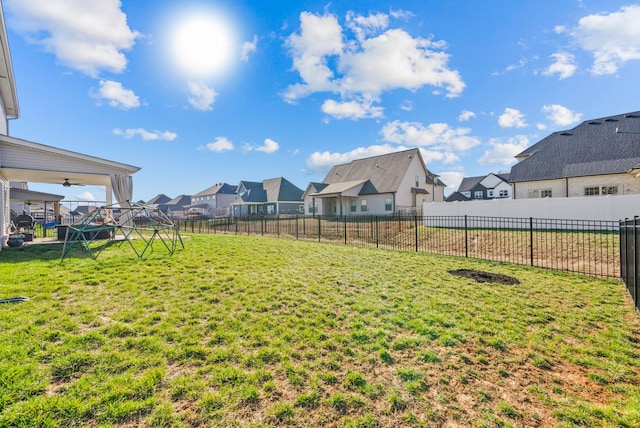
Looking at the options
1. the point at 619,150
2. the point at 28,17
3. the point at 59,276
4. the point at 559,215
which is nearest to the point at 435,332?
the point at 59,276

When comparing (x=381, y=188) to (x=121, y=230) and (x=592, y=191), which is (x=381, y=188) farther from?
(x=121, y=230)

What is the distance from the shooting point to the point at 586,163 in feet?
62.3

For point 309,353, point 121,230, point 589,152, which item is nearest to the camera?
point 309,353

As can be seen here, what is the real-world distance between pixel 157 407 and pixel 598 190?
24.7 metres

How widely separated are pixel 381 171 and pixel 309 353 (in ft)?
94.9

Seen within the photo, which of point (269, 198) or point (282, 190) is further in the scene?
point (269, 198)

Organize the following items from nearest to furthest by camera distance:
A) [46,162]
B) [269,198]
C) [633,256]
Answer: [633,256] → [46,162] → [269,198]

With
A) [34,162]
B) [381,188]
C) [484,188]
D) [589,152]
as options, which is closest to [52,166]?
[34,162]

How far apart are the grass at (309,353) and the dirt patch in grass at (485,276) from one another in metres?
0.63

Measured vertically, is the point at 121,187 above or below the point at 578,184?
below

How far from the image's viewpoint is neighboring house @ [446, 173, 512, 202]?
48809 mm

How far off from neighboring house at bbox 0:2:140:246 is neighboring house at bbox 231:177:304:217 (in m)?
27.5

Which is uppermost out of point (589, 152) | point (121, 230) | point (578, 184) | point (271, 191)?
point (589, 152)

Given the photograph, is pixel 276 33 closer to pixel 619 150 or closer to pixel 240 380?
pixel 240 380
